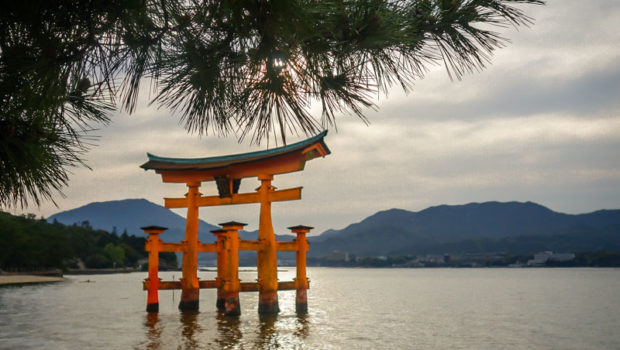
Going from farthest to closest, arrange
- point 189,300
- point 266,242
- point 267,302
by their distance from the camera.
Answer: point 189,300 < point 267,302 < point 266,242

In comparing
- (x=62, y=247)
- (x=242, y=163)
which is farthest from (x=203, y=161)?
(x=62, y=247)

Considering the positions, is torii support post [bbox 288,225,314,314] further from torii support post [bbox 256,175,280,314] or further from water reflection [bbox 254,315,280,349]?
water reflection [bbox 254,315,280,349]

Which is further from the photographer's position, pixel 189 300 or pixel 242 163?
pixel 189 300

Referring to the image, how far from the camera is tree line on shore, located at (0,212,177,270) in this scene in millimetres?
50688

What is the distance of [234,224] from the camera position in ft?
Result: 47.9

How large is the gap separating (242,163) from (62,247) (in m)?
57.3

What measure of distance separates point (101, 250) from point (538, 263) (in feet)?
378

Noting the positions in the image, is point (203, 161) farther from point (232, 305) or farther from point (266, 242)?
point (232, 305)

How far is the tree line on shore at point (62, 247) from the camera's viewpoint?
50688 mm

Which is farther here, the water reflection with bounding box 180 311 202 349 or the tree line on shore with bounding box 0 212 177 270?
the tree line on shore with bounding box 0 212 177 270

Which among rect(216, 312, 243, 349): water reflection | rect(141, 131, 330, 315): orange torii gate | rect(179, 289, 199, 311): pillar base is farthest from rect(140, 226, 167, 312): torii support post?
rect(216, 312, 243, 349): water reflection

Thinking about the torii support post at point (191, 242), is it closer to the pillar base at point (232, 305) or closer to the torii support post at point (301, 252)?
the pillar base at point (232, 305)

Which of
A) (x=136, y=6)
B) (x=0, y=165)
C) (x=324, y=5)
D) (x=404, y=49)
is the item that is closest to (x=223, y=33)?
(x=136, y=6)

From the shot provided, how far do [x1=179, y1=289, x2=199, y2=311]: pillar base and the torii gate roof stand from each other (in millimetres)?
3802
